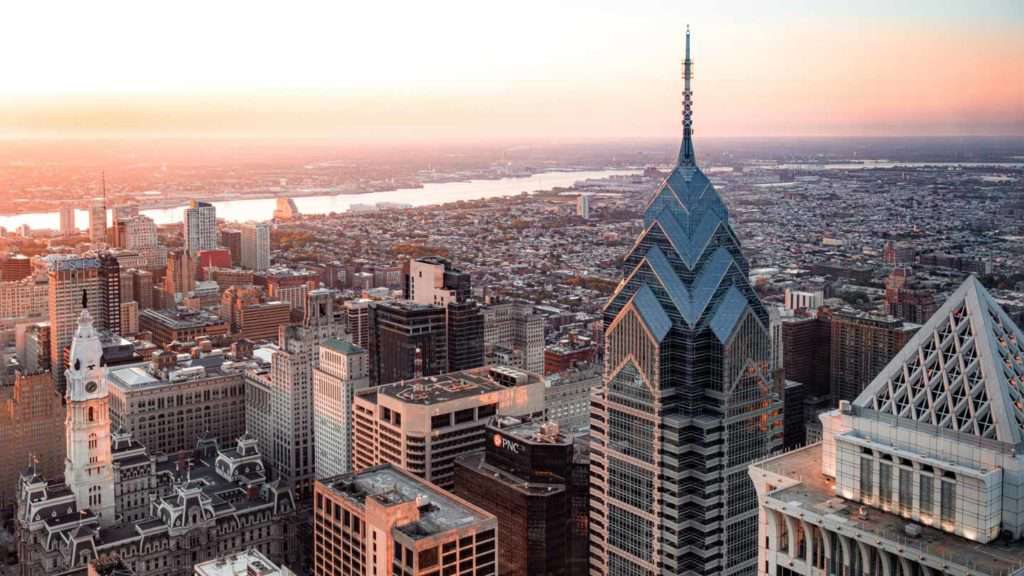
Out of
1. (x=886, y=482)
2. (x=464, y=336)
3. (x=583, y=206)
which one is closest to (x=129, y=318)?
(x=464, y=336)

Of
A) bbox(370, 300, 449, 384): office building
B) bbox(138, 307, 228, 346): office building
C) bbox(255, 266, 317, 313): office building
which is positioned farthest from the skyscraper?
bbox(255, 266, 317, 313): office building

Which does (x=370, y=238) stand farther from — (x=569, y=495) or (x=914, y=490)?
(x=914, y=490)

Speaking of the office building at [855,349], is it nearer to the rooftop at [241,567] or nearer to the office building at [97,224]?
the rooftop at [241,567]

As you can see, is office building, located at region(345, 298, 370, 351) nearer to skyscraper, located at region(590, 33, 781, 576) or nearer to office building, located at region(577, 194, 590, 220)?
office building, located at region(577, 194, 590, 220)

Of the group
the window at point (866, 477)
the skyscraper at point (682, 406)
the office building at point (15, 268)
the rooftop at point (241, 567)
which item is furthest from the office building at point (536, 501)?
the office building at point (15, 268)

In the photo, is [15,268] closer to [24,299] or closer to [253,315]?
[24,299]

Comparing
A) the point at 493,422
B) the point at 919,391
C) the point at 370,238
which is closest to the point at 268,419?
the point at 493,422
